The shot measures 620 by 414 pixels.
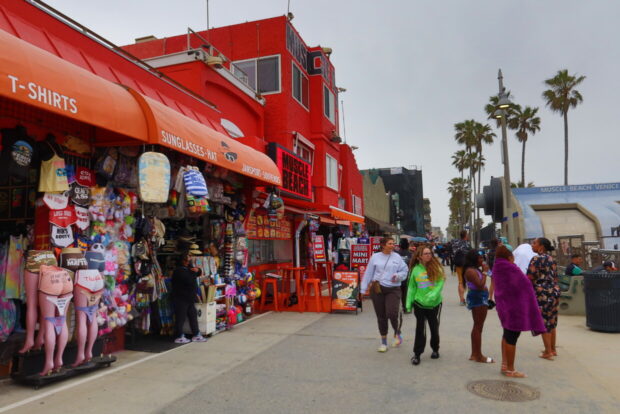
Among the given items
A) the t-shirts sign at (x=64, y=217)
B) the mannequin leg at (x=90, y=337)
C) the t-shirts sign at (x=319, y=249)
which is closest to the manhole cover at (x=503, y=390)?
the mannequin leg at (x=90, y=337)

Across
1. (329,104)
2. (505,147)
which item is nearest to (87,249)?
(505,147)

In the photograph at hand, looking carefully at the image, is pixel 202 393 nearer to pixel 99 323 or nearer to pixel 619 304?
pixel 99 323

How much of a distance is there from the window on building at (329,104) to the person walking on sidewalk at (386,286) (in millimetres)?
12230

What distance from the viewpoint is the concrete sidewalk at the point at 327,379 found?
4.63 metres

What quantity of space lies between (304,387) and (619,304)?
665 cm

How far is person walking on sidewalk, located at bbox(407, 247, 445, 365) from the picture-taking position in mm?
6309

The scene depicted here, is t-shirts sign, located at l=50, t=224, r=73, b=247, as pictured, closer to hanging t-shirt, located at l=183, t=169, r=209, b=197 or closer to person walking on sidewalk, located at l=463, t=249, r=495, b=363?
hanging t-shirt, located at l=183, t=169, r=209, b=197

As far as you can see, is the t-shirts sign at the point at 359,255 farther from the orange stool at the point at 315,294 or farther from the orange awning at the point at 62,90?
the orange awning at the point at 62,90

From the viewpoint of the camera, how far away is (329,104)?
1952 cm

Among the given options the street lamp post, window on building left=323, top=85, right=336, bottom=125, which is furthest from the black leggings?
window on building left=323, top=85, right=336, bottom=125

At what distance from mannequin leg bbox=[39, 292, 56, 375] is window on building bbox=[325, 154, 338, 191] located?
14079mm

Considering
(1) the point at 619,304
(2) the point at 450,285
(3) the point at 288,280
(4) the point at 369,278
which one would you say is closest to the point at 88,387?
(4) the point at 369,278

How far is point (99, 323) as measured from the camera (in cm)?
612

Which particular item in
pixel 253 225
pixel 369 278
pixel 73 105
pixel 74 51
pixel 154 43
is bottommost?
pixel 369 278
